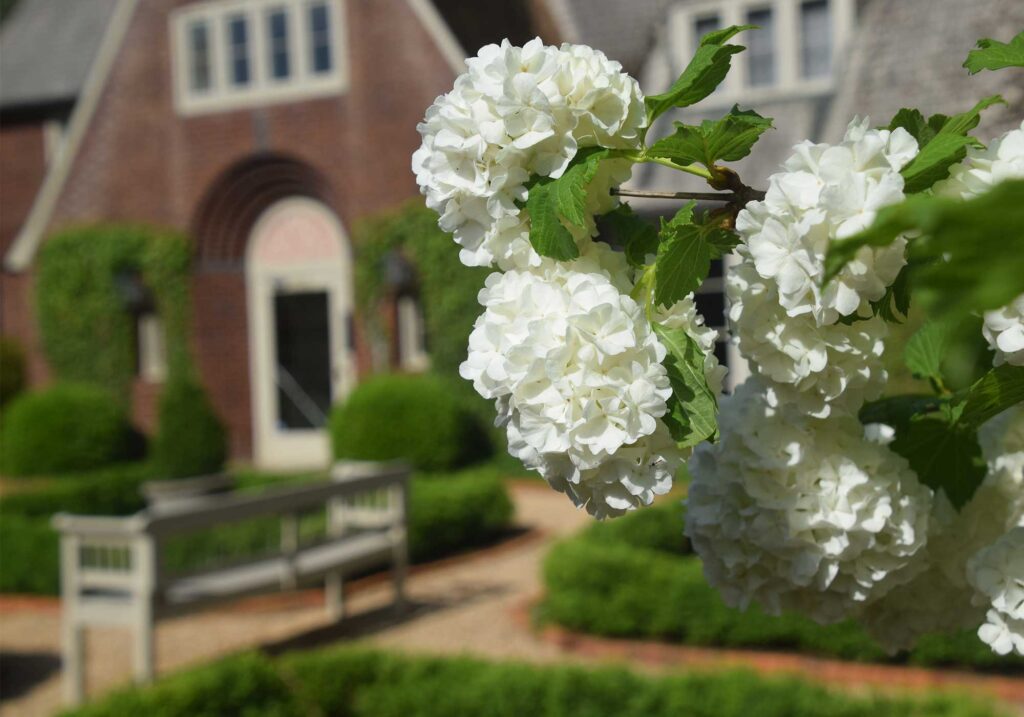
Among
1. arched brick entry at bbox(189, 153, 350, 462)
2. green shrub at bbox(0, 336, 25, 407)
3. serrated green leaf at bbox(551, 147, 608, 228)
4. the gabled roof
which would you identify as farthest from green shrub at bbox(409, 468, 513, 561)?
the gabled roof

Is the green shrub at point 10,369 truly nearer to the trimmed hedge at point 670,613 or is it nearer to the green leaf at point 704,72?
the trimmed hedge at point 670,613

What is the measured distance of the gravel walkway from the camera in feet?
19.8

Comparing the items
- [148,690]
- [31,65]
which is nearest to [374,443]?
[148,690]

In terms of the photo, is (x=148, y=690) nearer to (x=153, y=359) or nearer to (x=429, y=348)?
(x=429, y=348)

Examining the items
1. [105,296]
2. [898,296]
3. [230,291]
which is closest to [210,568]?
[898,296]

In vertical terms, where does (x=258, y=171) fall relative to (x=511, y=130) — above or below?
above

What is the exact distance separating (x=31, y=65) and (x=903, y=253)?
18416 mm

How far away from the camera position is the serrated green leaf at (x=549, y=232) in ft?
3.17

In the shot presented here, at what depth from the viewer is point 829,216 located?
0.91 metres

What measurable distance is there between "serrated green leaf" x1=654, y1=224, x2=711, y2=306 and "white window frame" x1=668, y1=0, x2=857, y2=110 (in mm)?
8862

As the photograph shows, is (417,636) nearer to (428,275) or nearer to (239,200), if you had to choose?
(428,275)

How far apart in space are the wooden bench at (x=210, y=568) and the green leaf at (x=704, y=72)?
5.12 m

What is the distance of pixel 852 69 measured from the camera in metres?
8.52

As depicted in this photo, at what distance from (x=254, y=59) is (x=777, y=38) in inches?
267
